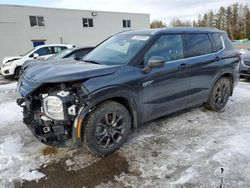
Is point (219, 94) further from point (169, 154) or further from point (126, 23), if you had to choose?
point (126, 23)

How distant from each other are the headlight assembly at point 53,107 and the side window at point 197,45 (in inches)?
95.8

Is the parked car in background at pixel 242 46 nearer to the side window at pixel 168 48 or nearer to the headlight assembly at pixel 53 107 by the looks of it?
the side window at pixel 168 48

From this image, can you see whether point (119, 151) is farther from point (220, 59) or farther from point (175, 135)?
point (220, 59)

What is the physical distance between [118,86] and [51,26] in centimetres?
1951

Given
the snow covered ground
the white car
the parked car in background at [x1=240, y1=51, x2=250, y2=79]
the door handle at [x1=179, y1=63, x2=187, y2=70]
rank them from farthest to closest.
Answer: the white car → the parked car in background at [x1=240, y1=51, x2=250, y2=79] → the door handle at [x1=179, y1=63, x2=187, y2=70] → the snow covered ground

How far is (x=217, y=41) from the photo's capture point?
15.0 ft

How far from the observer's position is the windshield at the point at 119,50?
3.31 m

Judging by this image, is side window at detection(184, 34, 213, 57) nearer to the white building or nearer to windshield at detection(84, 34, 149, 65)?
windshield at detection(84, 34, 149, 65)

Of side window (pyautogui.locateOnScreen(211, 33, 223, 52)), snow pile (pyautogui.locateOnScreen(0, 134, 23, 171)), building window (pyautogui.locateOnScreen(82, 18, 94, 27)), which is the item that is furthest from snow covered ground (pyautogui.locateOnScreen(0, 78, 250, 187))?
building window (pyautogui.locateOnScreen(82, 18, 94, 27))

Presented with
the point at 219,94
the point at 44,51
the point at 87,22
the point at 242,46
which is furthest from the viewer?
the point at 242,46

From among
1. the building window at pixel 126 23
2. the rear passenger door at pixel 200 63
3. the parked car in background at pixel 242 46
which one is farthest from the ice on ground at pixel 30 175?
the building window at pixel 126 23

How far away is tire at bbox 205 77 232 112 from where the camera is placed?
4609 millimetres

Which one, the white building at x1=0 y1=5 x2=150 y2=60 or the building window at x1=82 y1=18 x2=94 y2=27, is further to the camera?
the building window at x1=82 y1=18 x2=94 y2=27

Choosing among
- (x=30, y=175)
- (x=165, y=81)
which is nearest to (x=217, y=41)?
(x=165, y=81)
